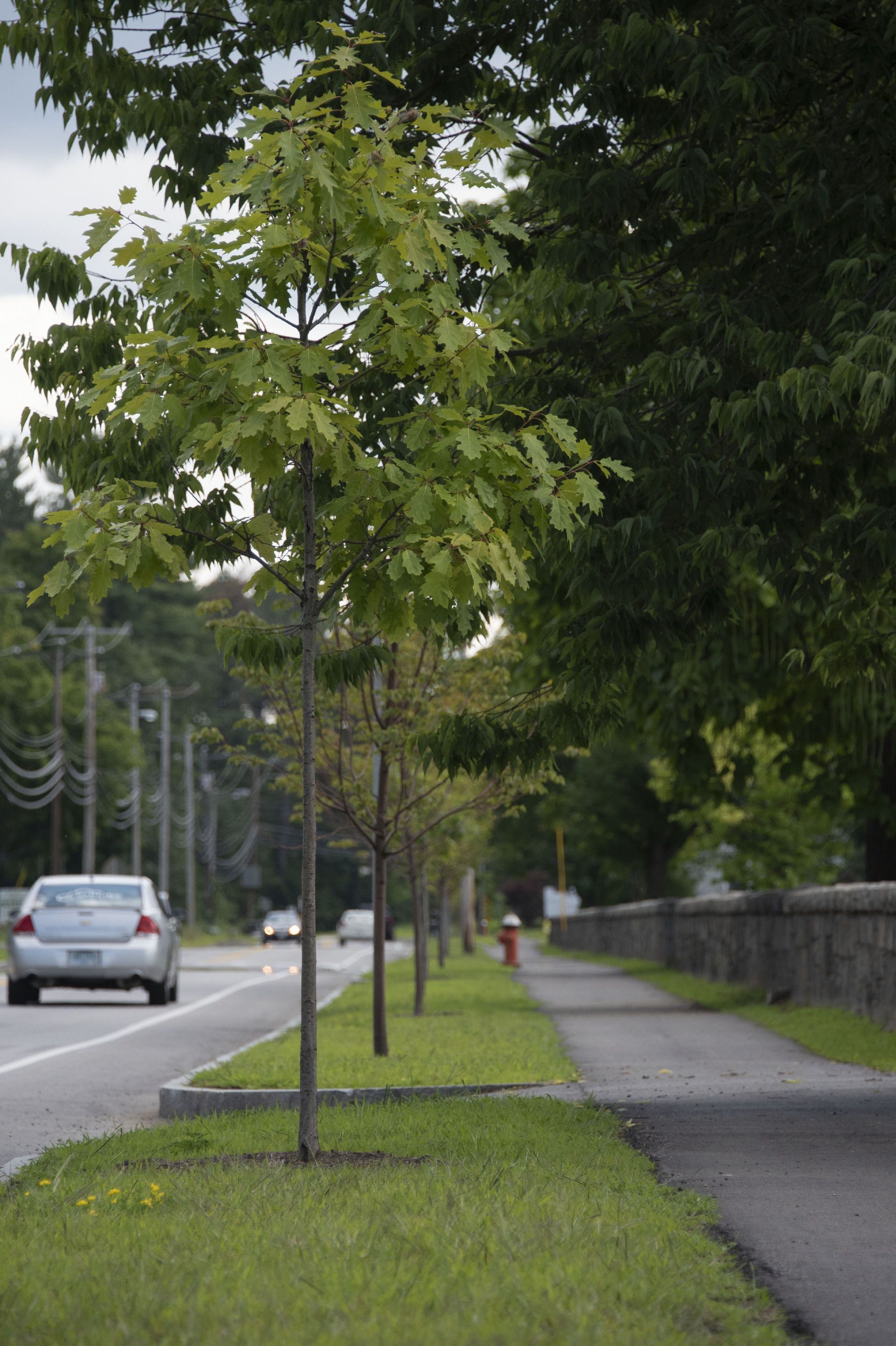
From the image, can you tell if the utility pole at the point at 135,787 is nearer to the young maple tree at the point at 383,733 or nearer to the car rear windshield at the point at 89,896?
the car rear windshield at the point at 89,896

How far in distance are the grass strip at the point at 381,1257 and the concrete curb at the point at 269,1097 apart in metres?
2.71

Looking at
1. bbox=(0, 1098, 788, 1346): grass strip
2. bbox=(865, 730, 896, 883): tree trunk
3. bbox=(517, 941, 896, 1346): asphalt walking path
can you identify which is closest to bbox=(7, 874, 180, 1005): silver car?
bbox=(517, 941, 896, 1346): asphalt walking path

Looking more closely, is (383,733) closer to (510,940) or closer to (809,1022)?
(809,1022)

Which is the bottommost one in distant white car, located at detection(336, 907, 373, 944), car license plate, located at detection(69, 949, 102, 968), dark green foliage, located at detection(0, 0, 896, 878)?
car license plate, located at detection(69, 949, 102, 968)

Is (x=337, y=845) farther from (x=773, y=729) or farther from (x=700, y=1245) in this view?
(x=700, y=1245)

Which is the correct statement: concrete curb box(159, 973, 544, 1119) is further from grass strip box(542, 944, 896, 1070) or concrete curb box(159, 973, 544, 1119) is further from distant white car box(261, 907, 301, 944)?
distant white car box(261, 907, 301, 944)

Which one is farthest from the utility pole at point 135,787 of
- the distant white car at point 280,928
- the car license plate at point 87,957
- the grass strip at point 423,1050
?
the car license plate at point 87,957

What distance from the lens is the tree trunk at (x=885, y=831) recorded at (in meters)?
19.8

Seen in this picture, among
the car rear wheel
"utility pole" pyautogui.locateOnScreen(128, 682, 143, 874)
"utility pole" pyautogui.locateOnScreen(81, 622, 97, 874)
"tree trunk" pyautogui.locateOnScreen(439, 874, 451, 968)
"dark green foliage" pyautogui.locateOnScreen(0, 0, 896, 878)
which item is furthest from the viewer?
"utility pole" pyautogui.locateOnScreen(128, 682, 143, 874)

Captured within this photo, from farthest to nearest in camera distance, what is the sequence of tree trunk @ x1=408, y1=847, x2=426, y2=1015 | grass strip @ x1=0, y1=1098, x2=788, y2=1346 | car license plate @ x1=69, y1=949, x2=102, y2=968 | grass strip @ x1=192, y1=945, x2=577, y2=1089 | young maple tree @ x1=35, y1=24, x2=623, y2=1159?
1. car license plate @ x1=69, y1=949, x2=102, y2=968
2. tree trunk @ x1=408, y1=847, x2=426, y2=1015
3. grass strip @ x1=192, y1=945, x2=577, y2=1089
4. young maple tree @ x1=35, y1=24, x2=623, y2=1159
5. grass strip @ x1=0, y1=1098, x2=788, y2=1346

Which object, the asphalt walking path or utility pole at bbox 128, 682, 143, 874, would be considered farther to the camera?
utility pole at bbox 128, 682, 143, 874

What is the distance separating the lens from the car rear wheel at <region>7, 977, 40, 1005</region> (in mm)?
20844

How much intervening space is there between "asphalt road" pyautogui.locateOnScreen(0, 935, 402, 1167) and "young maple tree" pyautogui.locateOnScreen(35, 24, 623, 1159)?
133 inches

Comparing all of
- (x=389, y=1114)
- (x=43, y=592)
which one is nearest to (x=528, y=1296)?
(x=43, y=592)
